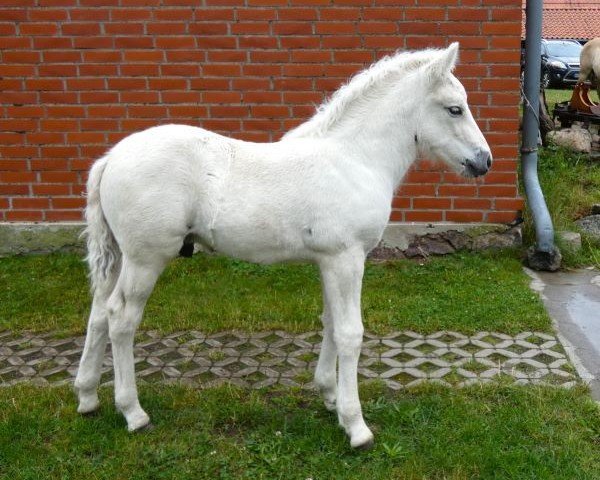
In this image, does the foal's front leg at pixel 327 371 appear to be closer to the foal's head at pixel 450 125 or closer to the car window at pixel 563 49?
the foal's head at pixel 450 125

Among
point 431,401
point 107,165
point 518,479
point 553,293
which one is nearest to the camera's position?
point 518,479

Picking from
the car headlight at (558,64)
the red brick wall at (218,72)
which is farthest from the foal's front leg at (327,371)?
the car headlight at (558,64)

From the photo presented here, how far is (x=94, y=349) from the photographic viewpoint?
346 cm

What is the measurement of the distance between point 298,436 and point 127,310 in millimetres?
1088

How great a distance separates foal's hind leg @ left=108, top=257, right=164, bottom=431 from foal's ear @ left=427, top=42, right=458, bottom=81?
1.60 meters

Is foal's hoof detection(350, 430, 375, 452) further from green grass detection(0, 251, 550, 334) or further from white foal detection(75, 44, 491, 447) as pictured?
green grass detection(0, 251, 550, 334)

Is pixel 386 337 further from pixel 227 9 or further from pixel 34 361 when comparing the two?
pixel 227 9

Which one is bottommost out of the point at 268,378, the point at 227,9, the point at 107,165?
the point at 268,378

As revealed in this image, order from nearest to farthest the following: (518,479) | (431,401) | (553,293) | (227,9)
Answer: (518,479), (431,401), (553,293), (227,9)

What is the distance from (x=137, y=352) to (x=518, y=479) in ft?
8.45

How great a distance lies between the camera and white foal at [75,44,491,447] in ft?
10.2

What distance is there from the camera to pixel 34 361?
434 centimetres

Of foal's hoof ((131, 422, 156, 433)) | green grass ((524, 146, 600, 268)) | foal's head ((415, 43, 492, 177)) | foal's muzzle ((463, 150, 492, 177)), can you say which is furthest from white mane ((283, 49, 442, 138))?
green grass ((524, 146, 600, 268))

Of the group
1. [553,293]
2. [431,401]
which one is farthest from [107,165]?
[553,293]
